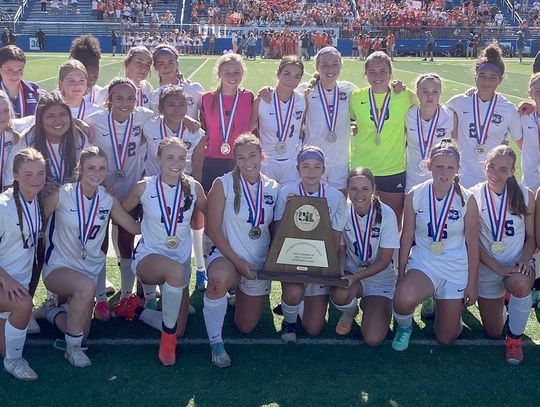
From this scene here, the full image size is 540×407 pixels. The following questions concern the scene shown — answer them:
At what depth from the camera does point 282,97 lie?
16.9 feet

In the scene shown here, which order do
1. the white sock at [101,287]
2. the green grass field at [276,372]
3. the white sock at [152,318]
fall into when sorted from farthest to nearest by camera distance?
the white sock at [101,287]
the white sock at [152,318]
the green grass field at [276,372]

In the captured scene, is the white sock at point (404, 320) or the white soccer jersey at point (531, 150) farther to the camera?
the white soccer jersey at point (531, 150)

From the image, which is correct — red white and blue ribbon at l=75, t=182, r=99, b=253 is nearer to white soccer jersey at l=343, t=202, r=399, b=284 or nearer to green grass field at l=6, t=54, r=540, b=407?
green grass field at l=6, t=54, r=540, b=407

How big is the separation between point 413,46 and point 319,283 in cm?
3394

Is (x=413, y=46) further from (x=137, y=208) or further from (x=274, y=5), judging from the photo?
(x=137, y=208)

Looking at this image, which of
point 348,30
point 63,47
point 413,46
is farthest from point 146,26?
point 413,46

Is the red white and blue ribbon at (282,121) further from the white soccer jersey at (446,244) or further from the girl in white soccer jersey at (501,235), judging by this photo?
the girl in white soccer jersey at (501,235)

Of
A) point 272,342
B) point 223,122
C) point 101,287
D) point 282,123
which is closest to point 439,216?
point 272,342

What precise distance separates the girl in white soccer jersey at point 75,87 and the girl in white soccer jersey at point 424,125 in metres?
2.55

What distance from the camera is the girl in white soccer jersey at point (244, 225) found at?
164 inches

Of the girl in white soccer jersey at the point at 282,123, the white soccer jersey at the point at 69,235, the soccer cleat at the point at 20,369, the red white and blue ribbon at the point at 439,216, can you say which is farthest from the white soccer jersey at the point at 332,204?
the soccer cleat at the point at 20,369

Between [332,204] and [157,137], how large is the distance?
1.48 meters

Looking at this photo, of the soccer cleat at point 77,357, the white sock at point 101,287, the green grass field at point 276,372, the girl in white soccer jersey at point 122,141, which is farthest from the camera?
the girl in white soccer jersey at point 122,141

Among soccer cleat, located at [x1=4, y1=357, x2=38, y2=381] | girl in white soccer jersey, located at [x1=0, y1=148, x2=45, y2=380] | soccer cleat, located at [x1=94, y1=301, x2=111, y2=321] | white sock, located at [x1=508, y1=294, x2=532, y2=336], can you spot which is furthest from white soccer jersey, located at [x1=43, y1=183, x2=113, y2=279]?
white sock, located at [x1=508, y1=294, x2=532, y2=336]
